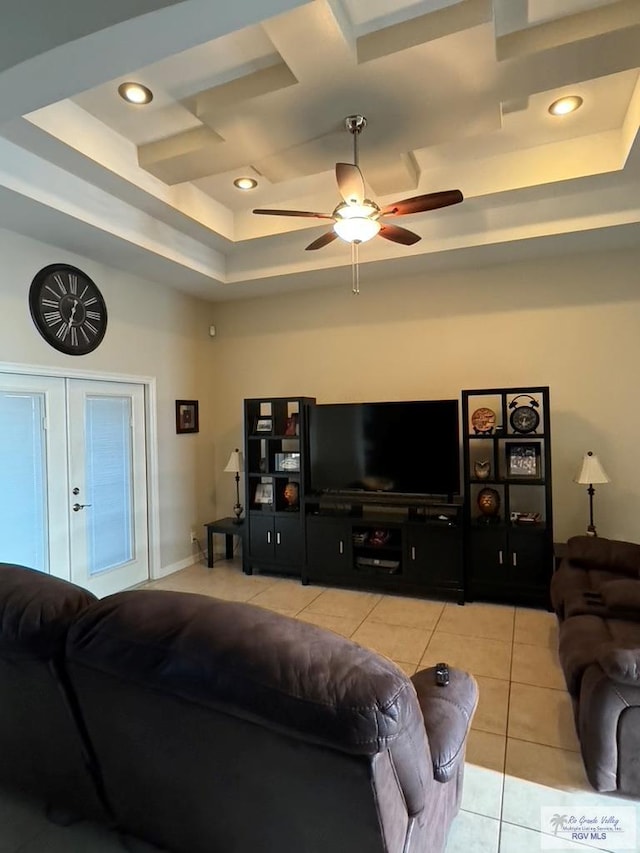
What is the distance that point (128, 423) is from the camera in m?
4.76

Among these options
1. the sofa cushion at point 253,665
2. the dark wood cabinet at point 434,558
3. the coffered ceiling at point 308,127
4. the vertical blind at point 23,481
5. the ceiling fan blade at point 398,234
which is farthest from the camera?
the dark wood cabinet at point 434,558

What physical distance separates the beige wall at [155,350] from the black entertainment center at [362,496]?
2.71ft

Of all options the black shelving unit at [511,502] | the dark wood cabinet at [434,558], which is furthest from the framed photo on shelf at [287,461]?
the black shelving unit at [511,502]

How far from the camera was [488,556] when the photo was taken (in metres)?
4.19

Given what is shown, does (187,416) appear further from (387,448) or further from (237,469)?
(387,448)

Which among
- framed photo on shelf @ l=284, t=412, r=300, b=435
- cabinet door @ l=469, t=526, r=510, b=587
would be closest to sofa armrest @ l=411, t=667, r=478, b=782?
cabinet door @ l=469, t=526, r=510, b=587

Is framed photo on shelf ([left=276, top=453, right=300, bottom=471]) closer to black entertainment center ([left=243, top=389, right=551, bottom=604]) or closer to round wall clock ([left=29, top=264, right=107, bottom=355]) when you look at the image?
black entertainment center ([left=243, top=389, right=551, bottom=604])

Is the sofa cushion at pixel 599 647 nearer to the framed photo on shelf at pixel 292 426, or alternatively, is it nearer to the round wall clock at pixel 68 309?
the framed photo on shelf at pixel 292 426

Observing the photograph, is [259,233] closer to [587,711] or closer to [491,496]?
[491,496]

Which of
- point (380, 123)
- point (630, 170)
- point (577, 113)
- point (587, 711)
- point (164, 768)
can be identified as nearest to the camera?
point (164, 768)

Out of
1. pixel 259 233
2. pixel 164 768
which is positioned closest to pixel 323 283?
pixel 259 233

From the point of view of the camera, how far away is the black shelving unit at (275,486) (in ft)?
16.1

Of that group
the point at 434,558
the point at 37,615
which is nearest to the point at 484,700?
the point at 434,558

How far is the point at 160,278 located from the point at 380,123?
9.14 ft
